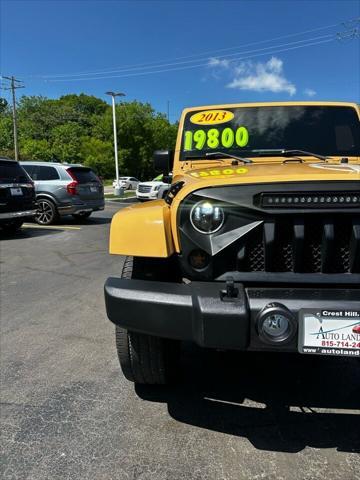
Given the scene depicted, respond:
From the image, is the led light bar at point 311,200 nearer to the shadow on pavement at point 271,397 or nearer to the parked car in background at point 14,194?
the shadow on pavement at point 271,397

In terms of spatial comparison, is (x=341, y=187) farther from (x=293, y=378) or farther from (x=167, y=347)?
(x=293, y=378)

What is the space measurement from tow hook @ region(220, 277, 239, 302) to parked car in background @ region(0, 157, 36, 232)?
28.0 ft

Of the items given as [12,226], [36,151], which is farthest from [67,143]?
[12,226]

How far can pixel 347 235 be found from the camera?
7.91ft

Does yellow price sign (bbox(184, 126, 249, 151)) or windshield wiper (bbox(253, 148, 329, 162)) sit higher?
yellow price sign (bbox(184, 126, 249, 151))

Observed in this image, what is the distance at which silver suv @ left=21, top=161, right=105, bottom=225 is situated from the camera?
12.6m

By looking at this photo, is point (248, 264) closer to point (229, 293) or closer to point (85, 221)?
point (229, 293)

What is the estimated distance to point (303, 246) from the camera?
2373 millimetres

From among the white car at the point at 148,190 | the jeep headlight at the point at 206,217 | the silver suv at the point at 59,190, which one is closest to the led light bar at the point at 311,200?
the jeep headlight at the point at 206,217

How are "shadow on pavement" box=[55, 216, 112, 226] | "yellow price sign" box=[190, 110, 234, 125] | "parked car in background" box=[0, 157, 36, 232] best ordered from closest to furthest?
"yellow price sign" box=[190, 110, 234, 125]
"parked car in background" box=[0, 157, 36, 232]
"shadow on pavement" box=[55, 216, 112, 226]

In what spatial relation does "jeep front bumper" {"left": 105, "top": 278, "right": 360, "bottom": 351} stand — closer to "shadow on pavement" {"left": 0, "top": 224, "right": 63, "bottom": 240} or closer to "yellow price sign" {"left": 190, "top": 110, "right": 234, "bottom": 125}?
"yellow price sign" {"left": 190, "top": 110, "right": 234, "bottom": 125}

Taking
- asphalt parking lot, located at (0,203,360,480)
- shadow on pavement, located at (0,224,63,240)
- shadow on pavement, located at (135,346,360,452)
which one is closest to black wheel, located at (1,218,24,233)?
shadow on pavement, located at (0,224,63,240)

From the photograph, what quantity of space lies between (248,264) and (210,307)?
14.9 inches

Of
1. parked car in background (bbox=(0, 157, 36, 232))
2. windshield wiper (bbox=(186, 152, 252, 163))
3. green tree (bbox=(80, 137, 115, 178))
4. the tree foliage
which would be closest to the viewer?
windshield wiper (bbox=(186, 152, 252, 163))
